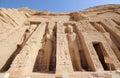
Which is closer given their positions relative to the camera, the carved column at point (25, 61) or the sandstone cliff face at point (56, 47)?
the carved column at point (25, 61)

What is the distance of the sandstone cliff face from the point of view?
220 inches

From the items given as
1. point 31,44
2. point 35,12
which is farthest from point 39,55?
point 35,12

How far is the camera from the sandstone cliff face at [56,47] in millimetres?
5590

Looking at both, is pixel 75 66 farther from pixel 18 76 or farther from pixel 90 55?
pixel 18 76

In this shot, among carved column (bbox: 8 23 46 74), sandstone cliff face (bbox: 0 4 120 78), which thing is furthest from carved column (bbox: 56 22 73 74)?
carved column (bbox: 8 23 46 74)

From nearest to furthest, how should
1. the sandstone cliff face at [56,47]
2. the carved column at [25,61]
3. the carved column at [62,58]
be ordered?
the carved column at [25,61]
the carved column at [62,58]
the sandstone cliff face at [56,47]

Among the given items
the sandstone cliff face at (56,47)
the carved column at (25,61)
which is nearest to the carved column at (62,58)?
the sandstone cliff face at (56,47)

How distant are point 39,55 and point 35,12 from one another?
23.8 ft

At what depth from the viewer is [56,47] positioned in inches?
269

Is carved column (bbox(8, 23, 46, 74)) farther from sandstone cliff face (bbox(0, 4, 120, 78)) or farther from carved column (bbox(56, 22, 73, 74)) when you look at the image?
carved column (bbox(56, 22, 73, 74))

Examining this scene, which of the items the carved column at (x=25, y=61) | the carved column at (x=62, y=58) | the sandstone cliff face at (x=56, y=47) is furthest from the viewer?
the sandstone cliff face at (x=56, y=47)

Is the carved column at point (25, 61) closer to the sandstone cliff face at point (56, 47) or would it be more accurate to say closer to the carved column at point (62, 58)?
the sandstone cliff face at point (56, 47)

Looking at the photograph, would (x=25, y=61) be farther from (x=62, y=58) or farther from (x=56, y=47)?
(x=56, y=47)

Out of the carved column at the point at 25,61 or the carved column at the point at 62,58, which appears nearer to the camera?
the carved column at the point at 25,61
